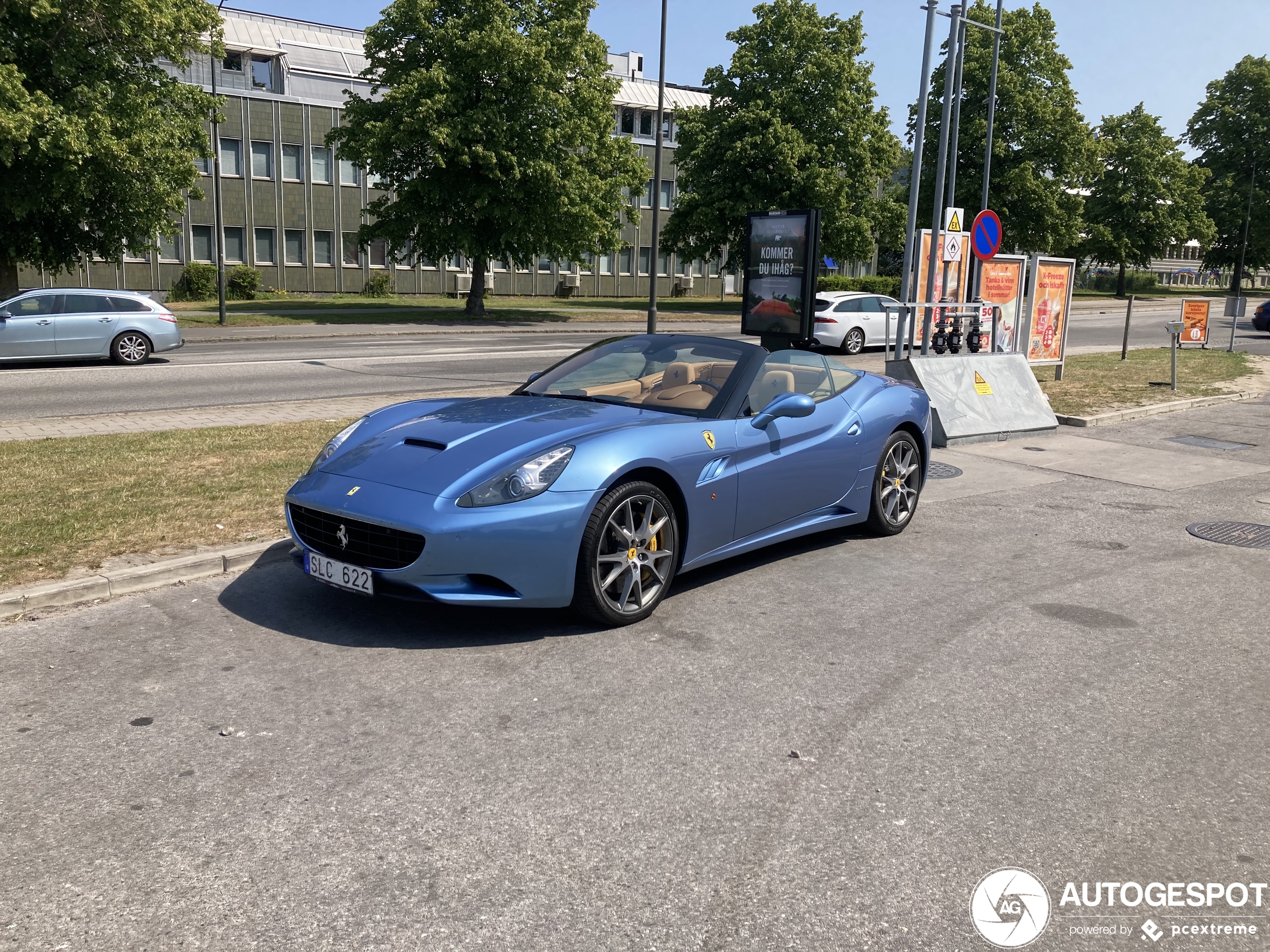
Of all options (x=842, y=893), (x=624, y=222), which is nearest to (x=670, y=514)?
(x=842, y=893)

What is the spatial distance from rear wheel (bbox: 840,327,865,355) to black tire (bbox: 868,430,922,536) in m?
18.9

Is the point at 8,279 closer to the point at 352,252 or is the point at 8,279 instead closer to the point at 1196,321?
the point at 352,252

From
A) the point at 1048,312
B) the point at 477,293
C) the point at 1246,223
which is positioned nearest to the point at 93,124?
the point at 477,293

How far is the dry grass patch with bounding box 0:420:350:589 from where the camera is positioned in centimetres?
641

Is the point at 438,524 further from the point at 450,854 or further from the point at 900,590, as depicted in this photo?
the point at 900,590

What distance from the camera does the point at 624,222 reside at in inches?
2388

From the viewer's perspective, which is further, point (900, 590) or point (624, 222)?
point (624, 222)

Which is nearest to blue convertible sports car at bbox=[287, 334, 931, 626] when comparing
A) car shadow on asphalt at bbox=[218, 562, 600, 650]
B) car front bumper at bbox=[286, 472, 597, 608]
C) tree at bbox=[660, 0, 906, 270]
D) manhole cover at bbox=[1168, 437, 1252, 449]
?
car front bumper at bbox=[286, 472, 597, 608]

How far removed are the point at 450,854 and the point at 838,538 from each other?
4806 millimetres

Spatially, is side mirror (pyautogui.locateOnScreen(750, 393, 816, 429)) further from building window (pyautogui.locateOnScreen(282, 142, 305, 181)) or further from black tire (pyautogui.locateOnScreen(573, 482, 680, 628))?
building window (pyautogui.locateOnScreen(282, 142, 305, 181))

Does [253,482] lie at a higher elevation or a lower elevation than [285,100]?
lower

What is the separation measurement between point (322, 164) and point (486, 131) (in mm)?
18210

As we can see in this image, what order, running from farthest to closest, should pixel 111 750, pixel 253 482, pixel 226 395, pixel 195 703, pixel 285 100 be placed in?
pixel 285 100, pixel 226 395, pixel 253 482, pixel 195 703, pixel 111 750

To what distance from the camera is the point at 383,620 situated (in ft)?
18.0
